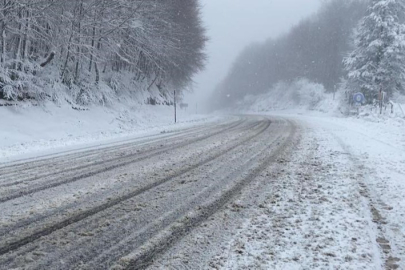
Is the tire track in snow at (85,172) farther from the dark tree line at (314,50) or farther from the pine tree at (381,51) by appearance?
the dark tree line at (314,50)

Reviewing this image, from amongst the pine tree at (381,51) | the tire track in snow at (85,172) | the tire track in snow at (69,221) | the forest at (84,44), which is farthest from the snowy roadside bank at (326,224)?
the pine tree at (381,51)

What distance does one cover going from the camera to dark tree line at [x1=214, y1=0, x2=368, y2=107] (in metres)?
46.1

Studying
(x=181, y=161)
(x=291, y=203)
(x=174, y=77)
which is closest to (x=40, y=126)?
(x=181, y=161)

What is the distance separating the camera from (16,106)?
1221 cm

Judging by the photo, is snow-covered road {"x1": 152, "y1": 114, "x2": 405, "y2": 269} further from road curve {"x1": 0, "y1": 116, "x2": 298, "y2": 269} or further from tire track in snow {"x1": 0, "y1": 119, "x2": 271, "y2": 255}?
tire track in snow {"x1": 0, "y1": 119, "x2": 271, "y2": 255}

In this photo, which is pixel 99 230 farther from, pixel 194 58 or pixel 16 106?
pixel 194 58

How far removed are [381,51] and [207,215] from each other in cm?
2421

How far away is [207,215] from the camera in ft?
9.76

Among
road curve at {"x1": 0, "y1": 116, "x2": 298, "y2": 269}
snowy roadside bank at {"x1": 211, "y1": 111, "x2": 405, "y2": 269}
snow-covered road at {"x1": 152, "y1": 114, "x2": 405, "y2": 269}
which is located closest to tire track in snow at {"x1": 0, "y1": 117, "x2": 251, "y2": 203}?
road curve at {"x1": 0, "y1": 116, "x2": 298, "y2": 269}

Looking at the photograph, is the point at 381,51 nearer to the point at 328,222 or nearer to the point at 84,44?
the point at 84,44

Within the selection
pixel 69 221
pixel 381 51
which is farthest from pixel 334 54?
pixel 69 221

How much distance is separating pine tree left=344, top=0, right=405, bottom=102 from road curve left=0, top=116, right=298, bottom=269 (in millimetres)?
20354

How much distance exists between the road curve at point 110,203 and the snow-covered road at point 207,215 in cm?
1

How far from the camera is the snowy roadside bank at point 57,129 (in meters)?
8.81
